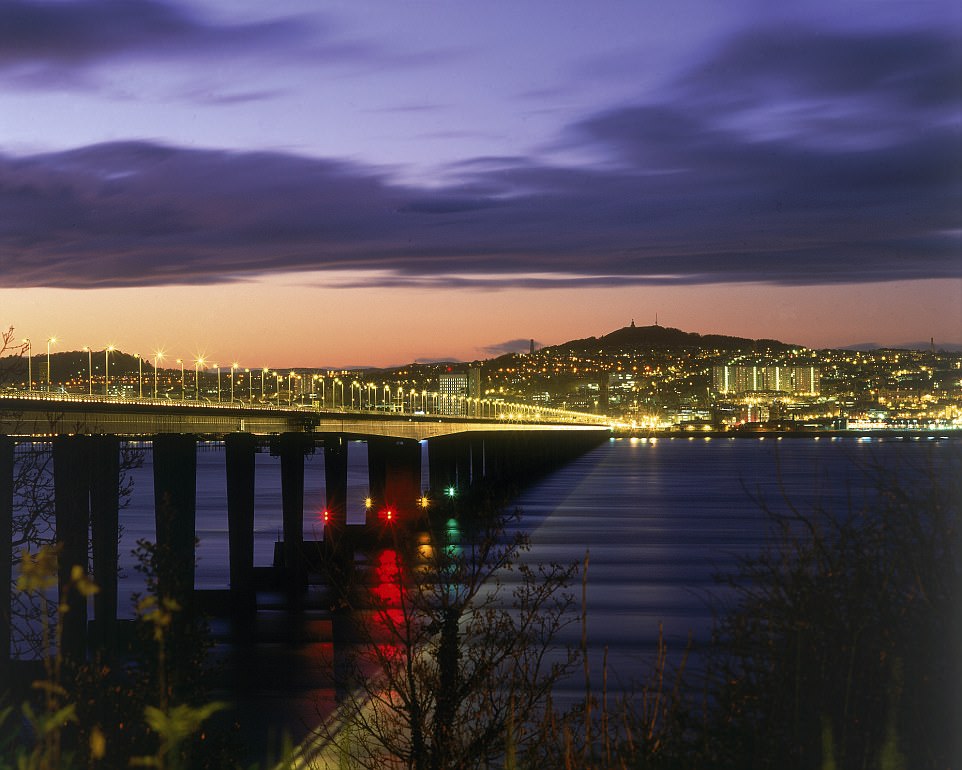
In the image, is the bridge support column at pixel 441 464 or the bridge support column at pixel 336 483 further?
the bridge support column at pixel 441 464

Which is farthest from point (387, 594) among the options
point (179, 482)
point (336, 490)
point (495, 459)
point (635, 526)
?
point (495, 459)

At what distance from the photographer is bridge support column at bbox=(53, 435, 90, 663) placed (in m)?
30.0

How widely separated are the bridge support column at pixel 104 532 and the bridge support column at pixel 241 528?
274 inches

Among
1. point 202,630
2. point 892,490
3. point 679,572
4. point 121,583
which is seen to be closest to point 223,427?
point 121,583

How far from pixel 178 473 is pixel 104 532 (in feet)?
22.3

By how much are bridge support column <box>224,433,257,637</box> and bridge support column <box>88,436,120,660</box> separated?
6.95 metres

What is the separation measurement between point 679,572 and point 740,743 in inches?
1945

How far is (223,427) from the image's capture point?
171 ft

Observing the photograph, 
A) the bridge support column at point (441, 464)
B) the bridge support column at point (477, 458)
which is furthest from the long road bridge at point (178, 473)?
the bridge support column at point (477, 458)

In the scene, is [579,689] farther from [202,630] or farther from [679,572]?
[679,572]

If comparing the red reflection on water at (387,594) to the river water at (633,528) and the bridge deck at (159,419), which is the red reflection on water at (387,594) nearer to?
the river water at (633,528)

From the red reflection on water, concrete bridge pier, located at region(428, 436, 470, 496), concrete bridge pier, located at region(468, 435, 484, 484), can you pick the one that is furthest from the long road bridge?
concrete bridge pier, located at region(468, 435, 484, 484)

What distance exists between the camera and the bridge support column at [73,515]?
30.0 m

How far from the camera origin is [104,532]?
32938 mm
